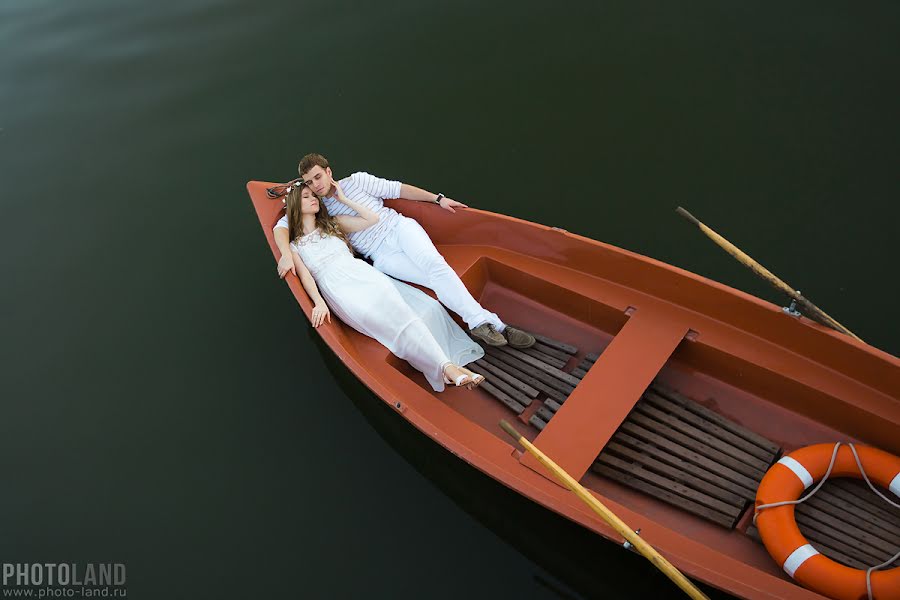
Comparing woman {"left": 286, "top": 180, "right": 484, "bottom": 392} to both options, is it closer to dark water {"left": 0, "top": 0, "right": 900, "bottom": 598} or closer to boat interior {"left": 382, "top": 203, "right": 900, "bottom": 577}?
boat interior {"left": 382, "top": 203, "right": 900, "bottom": 577}

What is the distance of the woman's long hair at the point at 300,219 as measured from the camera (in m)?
5.76

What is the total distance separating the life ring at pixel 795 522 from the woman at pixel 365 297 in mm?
1967

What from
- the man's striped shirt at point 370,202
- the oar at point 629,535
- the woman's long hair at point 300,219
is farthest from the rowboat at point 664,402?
the man's striped shirt at point 370,202

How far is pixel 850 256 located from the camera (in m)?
6.27

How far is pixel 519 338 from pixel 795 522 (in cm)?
221

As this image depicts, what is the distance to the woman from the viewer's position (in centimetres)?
546

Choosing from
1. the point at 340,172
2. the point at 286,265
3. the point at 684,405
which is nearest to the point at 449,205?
the point at 286,265

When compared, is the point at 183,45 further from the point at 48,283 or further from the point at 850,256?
the point at 850,256

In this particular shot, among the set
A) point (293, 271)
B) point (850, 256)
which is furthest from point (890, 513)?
point (293, 271)

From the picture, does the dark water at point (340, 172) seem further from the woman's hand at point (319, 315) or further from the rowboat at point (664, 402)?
the woman's hand at point (319, 315)

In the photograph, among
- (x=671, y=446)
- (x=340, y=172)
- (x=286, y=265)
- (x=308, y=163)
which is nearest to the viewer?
(x=671, y=446)

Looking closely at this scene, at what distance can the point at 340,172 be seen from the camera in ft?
25.0

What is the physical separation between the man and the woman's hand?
0.41 metres

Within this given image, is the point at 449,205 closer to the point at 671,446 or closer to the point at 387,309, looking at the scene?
the point at 387,309
